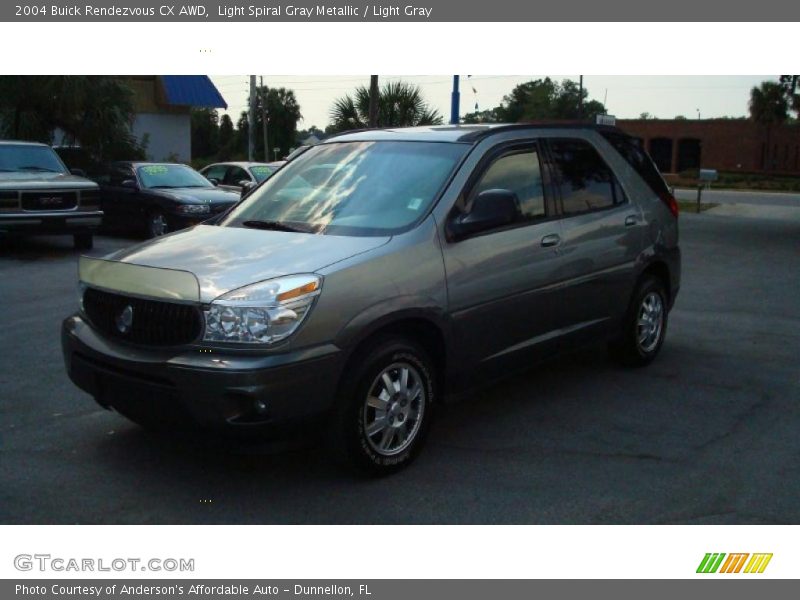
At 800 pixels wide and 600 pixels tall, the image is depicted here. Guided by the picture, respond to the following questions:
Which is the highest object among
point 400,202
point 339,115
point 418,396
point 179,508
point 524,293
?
point 339,115

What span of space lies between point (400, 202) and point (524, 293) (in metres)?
0.99

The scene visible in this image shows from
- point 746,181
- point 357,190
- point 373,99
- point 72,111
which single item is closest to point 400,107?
point 373,99

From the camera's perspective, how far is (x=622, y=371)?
6875mm

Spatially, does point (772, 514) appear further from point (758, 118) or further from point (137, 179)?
point (758, 118)

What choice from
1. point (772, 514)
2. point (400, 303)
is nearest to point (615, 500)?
point (772, 514)

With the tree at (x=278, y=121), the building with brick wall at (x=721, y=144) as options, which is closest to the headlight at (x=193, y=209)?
the building with brick wall at (x=721, y=144)

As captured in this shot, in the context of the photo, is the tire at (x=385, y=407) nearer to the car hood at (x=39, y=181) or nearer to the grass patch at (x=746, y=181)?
the car hood at (x=39, y=181)

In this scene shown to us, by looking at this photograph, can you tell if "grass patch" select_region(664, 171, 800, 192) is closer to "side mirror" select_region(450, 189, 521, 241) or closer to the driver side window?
the driver side window

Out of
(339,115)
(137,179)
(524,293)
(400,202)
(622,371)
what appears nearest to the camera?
(400,202)

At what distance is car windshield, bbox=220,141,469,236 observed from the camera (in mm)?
5020

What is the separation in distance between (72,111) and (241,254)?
19.1 meters

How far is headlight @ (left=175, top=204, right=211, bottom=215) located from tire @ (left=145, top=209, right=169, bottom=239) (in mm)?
512

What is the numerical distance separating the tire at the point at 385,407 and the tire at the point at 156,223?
11534 millimetres

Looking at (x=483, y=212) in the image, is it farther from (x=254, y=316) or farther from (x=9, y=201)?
(x=9, y=201)
